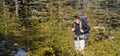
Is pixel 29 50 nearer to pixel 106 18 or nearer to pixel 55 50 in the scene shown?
pixel 55 50

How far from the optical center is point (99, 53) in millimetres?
6316

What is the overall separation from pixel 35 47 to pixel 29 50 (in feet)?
0.91

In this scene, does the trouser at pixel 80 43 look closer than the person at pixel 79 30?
Yes

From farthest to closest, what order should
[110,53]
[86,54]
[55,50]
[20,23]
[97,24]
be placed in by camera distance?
[97,24] < [20,23] < [55,50] < [110,53] < [86,54]

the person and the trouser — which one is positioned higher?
the person

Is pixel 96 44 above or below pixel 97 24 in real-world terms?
above

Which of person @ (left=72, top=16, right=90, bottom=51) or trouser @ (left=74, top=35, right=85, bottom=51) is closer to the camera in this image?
trouser @ (left=74, top=35, right=85, bottom=51)

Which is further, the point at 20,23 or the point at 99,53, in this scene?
the point at 20,23

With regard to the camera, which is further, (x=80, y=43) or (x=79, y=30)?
(x=79, y=30)

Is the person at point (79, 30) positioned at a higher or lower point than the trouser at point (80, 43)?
higher

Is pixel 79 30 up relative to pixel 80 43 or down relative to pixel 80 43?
up

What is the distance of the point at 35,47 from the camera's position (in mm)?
7402

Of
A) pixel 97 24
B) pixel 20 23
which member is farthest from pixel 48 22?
pixel 97 24

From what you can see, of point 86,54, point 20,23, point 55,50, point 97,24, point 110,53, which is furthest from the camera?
point 97,24
